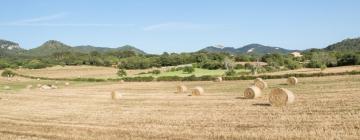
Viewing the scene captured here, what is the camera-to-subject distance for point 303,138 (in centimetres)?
1473

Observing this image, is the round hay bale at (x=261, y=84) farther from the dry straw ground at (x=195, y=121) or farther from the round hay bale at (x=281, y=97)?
the round hay bale at (x=281, y=97)

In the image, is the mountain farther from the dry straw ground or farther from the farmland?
the farmland

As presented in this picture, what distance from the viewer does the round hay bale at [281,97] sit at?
23.1 metres

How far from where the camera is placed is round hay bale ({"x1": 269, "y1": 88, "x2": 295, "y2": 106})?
23.1 meters

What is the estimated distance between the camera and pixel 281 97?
76.5 ft

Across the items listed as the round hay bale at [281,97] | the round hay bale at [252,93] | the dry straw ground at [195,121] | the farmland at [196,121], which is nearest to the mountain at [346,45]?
the round hay bale at [252,93]

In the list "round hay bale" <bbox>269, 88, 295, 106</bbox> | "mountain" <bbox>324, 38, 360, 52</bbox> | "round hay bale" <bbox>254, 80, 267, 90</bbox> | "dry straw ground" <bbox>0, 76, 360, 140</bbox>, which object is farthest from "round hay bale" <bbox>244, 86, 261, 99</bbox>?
"mountain" <bbox>324, 38, 360, 52</bbox>

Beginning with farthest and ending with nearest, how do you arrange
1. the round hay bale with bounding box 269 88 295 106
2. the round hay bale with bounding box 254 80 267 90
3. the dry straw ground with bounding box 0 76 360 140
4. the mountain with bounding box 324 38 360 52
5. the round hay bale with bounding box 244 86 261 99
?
1. the mountain with bounding box 324 38 360 52
2. the round hay bale with bounding box 254 80 267 90
3. the round hay bale with bounding box 244 86 261 99
4. the round hay bale with bounding box 269 88 295 106
5. the dry straw ground with bounding box 0 76 360 140

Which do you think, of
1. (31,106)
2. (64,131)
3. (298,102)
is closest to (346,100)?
(298,102)

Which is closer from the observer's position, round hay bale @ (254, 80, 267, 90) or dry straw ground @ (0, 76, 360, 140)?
dry straw ground @ (0, 76, 360, 140)

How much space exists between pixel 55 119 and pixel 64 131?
13.5 feet

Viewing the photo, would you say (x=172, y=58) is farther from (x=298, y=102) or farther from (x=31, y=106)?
(x=298, y=102)

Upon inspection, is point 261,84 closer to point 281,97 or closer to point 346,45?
point 281,97

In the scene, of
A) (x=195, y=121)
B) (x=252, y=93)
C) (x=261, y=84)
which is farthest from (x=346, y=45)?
(x=195, y=121)
